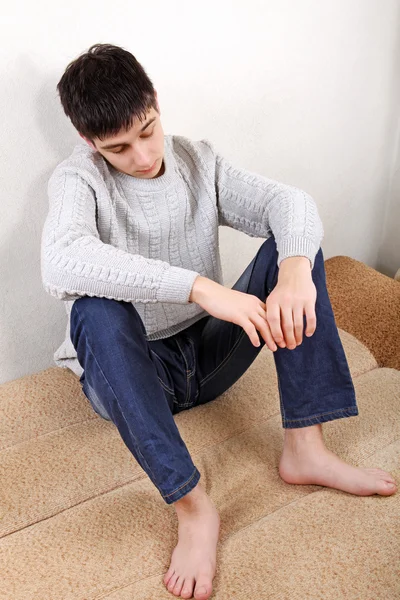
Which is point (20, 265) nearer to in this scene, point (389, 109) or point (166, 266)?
point (166, 266)

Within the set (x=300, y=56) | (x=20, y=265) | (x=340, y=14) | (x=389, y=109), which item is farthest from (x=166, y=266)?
(x=389, y=109)

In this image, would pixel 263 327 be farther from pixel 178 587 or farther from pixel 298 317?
pixel 178 587

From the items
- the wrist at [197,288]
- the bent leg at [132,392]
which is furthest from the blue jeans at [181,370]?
the wrist at [197,288]

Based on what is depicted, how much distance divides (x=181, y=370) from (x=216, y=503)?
0.91 ft

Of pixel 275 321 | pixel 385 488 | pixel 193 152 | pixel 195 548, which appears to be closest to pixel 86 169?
pixel 193 152

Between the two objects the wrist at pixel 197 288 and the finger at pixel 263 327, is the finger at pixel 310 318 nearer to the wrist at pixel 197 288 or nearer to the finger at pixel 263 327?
the finger at pixel 263 327

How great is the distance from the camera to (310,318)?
1099mm

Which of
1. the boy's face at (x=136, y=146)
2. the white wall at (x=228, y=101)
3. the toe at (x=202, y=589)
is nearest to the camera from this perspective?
the toe at (x=202, y=589)

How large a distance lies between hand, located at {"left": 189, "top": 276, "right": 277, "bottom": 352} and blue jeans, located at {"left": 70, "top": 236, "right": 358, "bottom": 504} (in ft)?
0.39

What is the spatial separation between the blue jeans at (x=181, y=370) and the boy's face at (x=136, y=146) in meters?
0.27

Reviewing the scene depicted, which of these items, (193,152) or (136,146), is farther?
(193,152)

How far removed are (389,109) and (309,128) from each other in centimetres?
33

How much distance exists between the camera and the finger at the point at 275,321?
3.52 ft

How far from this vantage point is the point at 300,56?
1763mm
